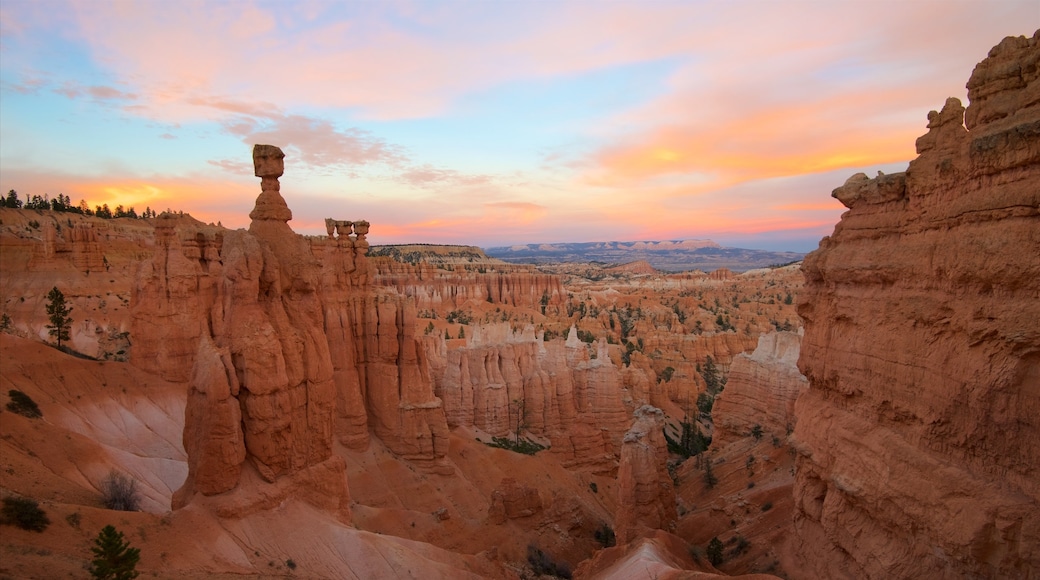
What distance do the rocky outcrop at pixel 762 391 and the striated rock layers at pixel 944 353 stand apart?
646 inches

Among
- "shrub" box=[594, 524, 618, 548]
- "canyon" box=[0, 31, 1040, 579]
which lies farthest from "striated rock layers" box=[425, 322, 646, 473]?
"shrub" box=[594, 524, 618, 548]

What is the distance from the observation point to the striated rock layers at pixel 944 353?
874 centimetres

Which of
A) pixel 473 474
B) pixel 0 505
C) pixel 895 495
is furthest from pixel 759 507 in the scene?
pixel 0 505

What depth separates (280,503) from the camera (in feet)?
48.4

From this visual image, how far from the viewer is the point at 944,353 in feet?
32.9

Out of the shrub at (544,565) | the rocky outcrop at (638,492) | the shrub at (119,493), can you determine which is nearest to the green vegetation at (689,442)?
the rocky outcrop at (638,492)

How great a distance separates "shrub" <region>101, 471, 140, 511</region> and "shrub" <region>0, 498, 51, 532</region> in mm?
3909

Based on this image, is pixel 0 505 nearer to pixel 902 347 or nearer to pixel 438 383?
pixel 902 347

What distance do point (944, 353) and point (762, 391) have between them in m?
21.4

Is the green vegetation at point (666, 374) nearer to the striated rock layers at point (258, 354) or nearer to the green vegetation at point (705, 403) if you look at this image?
the green vegetation at point (705, 403)

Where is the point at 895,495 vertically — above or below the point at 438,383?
above

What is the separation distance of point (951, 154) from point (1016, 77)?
1.47 metres

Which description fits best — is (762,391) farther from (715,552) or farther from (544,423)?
(544,423)

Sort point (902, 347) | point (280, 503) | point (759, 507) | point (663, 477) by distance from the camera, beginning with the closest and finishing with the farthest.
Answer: point (902, 347)
point (280, 503)
point (759, 507)
point (663, 477)
